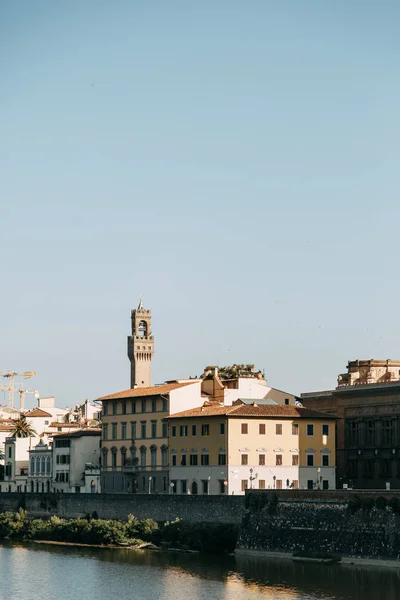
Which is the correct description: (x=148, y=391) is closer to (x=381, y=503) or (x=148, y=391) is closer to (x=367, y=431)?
(x=367, y=431)

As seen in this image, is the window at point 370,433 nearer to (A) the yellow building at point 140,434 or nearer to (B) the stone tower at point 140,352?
(A) the yellow building at point 140,434

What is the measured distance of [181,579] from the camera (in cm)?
9006

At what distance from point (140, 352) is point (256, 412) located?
43.8 meters

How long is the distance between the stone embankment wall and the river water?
552 centimetres

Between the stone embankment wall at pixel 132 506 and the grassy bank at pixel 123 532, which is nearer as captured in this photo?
the grassy bank at pixel 123 532

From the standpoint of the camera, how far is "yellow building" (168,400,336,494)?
116125 mm

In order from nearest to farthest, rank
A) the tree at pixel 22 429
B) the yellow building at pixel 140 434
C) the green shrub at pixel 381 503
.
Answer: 1. the green shrub at pixel 381 503
2. the yellow building at pixel 140 434
3. the tree at pixel 22 429

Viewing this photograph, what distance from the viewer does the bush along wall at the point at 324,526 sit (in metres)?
92.6

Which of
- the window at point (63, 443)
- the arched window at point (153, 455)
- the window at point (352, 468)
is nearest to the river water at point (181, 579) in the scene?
the arched window at point (153, 455)

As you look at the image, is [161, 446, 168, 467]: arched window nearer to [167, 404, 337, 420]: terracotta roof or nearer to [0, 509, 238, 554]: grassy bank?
[167, 404, 337, 420]: terracotta roof

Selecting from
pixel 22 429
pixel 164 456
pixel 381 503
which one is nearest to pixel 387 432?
pixel 164 456

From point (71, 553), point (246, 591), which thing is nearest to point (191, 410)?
point (71, 553)

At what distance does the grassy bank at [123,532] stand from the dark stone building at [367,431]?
2383 centimetres

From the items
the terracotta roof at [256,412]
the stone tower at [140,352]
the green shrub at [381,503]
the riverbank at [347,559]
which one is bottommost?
the riverbank at [347,559]
